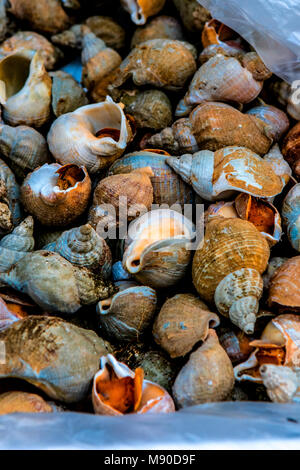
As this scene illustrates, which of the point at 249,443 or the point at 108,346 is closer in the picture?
the point at 249,443

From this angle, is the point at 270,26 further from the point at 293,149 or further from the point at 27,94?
the point at 27,94

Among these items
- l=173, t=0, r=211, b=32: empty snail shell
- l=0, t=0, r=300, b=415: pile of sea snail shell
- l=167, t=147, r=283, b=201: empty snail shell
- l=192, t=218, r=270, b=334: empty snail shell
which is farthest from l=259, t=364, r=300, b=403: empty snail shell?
l=173, t=0, r=211, b=32: empty snail shell

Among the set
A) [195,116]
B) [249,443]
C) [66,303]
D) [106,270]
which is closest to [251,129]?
[195,116]

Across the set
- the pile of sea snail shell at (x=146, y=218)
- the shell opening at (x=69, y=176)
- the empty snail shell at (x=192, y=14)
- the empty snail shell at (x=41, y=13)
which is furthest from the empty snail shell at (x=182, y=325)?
the empty snail shell at (x=41, y=13)

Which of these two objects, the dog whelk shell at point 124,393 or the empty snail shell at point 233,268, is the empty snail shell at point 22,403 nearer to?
the dog whelk shell at point 124,393

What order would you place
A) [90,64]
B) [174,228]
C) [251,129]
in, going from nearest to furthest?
[174,228], [251,129], [90,64]

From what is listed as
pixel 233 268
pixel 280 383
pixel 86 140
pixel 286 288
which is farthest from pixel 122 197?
pixel 280 383

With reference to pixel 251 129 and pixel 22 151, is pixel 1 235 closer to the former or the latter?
pixel 22 151
